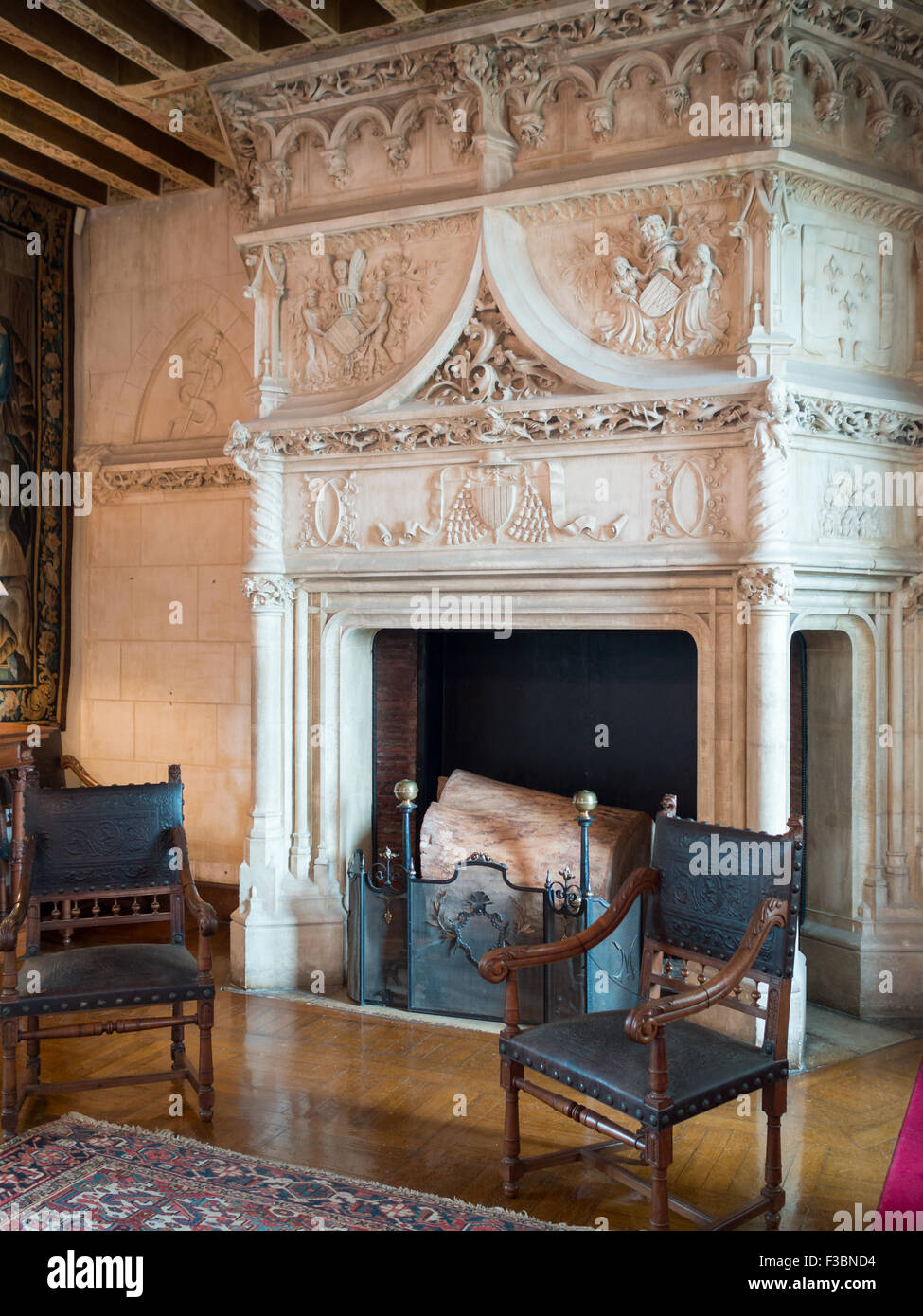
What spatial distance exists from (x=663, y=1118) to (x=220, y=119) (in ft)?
18.1

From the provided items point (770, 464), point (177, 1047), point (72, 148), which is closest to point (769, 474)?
point (770, 464)

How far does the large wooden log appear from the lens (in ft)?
18.2

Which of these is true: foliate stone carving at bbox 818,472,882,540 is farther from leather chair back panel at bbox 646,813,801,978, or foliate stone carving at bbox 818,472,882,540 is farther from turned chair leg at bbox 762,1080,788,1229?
turned chair leg at bbox 762,1080,788,1229

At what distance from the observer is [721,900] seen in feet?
12.3

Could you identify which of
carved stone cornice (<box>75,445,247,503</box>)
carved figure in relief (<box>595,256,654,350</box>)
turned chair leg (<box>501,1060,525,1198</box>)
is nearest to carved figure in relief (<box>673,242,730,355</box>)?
carved figure in relief (<box>595,256,654,350</box>)

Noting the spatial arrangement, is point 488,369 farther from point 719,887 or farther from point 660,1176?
point 660,1176

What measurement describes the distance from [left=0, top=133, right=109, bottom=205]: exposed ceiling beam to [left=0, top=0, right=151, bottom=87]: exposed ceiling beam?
130cm

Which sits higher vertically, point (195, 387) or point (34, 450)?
point (195, 387)

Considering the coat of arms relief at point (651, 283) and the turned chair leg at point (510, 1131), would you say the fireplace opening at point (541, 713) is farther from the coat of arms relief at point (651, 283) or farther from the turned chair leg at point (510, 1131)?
the turned chair leg at point (510, 1131)

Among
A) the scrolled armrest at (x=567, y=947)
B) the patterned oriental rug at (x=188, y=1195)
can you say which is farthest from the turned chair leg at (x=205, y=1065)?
the scrolled armrest at (x=567, y=947)

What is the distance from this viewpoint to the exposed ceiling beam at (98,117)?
6.02 metres

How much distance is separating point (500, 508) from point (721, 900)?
2.40 metres

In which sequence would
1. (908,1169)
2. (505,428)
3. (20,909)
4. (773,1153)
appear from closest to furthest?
(773,1153) < (908,1169) < (20,909) < (505,428)

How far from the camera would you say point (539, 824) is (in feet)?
19.1
